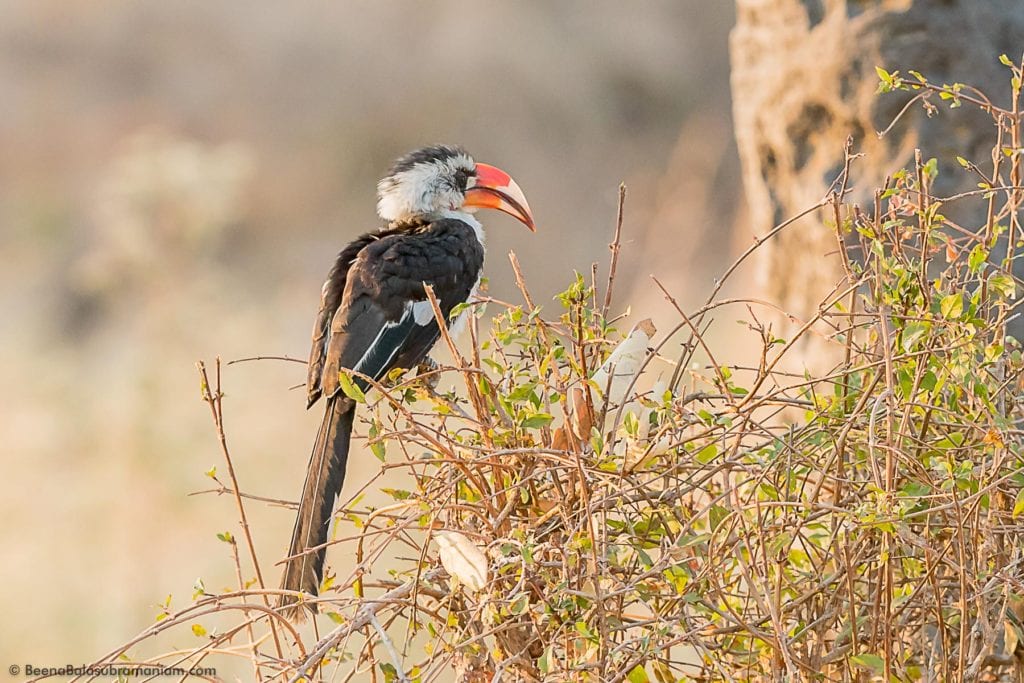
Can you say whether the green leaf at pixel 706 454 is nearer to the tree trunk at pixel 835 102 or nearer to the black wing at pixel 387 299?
the black wing at pixel 387 299

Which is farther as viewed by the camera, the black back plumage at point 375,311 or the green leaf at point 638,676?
the black back plumage at point 375,311

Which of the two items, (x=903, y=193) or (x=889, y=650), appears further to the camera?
(x=903, y=193)

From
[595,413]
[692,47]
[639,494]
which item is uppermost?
[692,47]

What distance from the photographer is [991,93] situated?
2.88 metres

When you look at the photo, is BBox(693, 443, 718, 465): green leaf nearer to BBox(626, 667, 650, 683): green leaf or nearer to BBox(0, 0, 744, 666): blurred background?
BBox(626, 667, 650, 683): green leaf

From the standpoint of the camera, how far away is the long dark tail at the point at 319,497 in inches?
83.4

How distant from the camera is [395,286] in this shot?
2.94 m

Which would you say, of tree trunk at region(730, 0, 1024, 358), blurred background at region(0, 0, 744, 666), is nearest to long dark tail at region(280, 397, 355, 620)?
tree trunk at region(730, 0, 1024, 358)

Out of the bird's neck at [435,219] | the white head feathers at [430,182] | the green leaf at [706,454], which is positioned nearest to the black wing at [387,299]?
the bird's neck at [435,219]

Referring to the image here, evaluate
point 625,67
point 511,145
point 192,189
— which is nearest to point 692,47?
point 625,67

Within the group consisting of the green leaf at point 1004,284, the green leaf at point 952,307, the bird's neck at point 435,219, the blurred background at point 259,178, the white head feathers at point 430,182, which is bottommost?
the green leaf at point 952,307

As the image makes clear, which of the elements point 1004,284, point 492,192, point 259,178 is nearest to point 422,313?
point 492,192

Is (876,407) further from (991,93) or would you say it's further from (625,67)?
(625,67)

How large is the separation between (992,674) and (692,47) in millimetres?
12266
